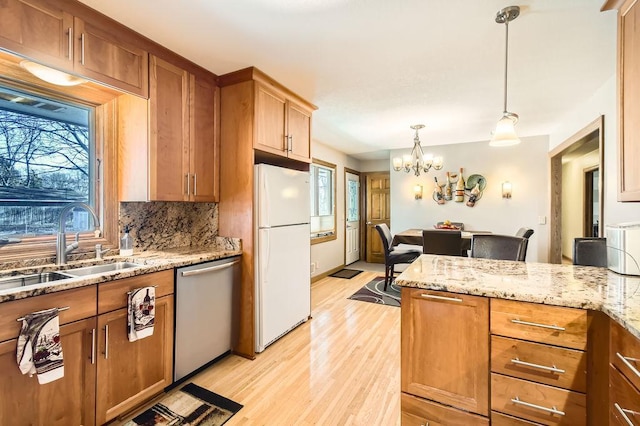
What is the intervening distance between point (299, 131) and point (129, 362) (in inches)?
92.9

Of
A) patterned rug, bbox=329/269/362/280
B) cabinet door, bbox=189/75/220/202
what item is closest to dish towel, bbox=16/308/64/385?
cabinet door, bbox=189/75/220/202

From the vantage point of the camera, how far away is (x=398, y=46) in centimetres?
206

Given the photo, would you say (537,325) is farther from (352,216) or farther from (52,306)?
(352,216)

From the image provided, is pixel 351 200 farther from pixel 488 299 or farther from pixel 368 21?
pixel 488 299

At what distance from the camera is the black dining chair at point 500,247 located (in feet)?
7.63

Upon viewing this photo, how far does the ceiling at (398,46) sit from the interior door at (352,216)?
3000 mm

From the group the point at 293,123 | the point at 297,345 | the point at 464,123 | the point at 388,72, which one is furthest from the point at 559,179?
the point at 297,345

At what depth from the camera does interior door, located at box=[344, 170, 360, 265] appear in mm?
6172

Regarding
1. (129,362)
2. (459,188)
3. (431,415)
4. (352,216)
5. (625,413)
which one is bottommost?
(431,415)

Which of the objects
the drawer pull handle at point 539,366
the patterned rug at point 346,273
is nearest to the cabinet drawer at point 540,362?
the drawer pull handle at point 539,366

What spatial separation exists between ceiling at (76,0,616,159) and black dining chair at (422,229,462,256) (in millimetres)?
1455

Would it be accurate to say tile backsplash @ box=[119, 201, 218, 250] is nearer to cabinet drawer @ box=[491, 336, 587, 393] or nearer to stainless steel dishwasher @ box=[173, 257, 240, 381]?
stainless steel dishwasher @ box=[173, 257, 240, 381]

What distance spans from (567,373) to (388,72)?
2248 mm

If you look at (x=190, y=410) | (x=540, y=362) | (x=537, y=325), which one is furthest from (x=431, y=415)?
(x=190, y=410)
